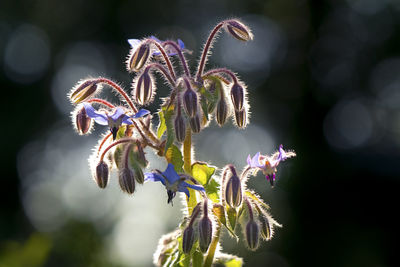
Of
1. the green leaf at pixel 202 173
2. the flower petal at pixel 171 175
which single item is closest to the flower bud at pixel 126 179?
the flower petal at pixel 171 175

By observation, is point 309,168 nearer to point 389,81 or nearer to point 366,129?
point 366,129

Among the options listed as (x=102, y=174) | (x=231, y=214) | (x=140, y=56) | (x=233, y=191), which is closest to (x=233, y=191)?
(x=233, y=191)

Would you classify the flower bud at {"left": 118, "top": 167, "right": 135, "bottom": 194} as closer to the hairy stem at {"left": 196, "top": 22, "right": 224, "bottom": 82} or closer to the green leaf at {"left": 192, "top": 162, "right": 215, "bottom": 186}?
the green leaf at {"left": 192, "top": 162, "right": 215, "bottom": 186}

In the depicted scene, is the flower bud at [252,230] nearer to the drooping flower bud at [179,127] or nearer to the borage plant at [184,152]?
the borage plant at [184,152]

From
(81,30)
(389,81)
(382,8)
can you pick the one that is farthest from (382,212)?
(81,30)

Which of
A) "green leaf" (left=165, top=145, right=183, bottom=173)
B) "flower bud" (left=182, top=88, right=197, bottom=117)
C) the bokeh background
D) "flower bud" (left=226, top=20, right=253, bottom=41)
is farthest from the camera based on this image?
the bokeh background

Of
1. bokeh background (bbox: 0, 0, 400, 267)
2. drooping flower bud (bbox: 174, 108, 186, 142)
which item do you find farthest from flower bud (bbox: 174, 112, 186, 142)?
bokeh background (bbox: 0, 0, 400, 267)
